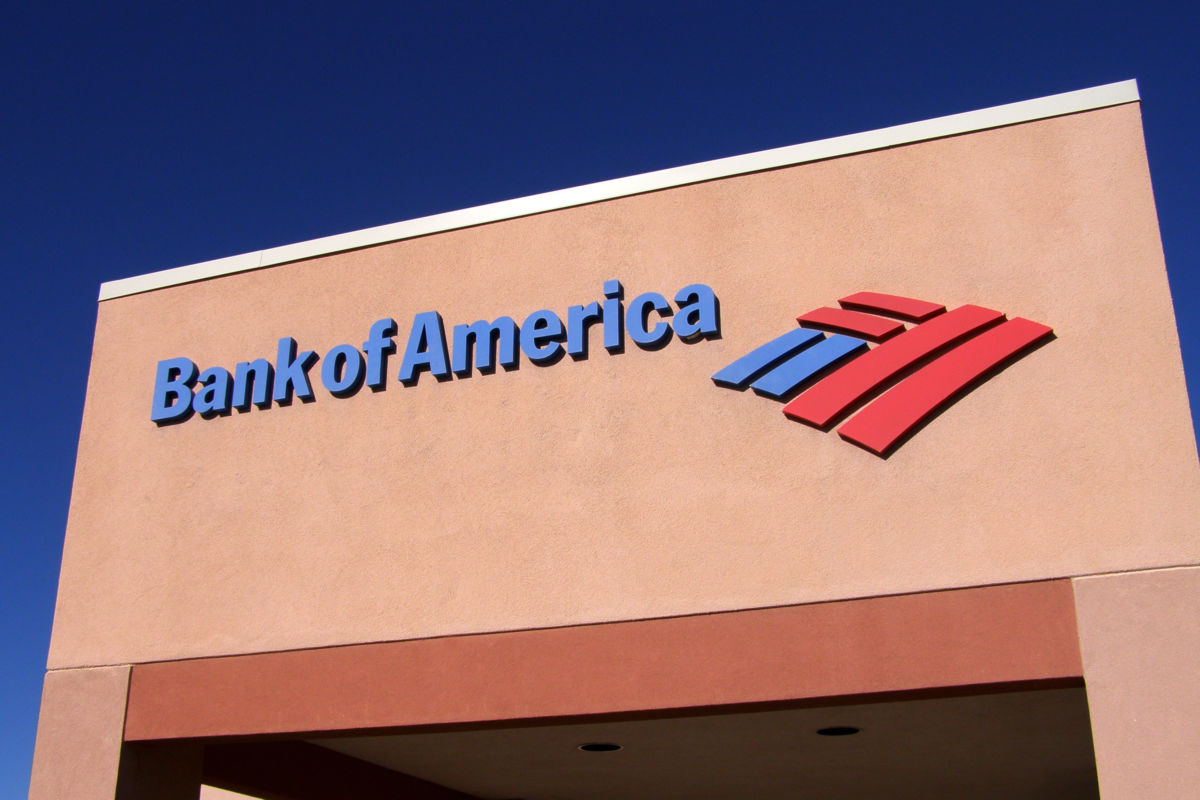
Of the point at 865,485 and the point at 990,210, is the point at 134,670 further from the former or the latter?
the point at 990,210

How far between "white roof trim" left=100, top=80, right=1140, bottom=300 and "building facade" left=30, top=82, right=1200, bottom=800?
Result: 4cm

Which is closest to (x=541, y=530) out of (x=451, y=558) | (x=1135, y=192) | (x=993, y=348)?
(x=451, y=558)

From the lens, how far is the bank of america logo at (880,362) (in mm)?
10031

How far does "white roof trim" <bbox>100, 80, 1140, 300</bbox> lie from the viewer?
1066 centimetres

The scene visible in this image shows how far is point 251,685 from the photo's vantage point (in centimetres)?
1113

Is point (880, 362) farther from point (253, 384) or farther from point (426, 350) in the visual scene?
point (253, 384)

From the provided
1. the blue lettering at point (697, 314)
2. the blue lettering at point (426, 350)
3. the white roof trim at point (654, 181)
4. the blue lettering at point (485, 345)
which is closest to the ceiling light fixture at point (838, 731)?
the blue lettering at point (697, 314)

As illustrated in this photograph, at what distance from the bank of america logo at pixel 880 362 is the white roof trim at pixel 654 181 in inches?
60.2

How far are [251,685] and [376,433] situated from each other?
8.23ft

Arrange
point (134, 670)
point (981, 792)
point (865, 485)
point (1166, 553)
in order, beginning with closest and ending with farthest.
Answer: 1. point (1166, 553)
2. point (865, 485)
3. point (134, 670)
4. point (981, 792)

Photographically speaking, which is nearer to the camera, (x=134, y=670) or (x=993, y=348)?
(x=993, y=348)

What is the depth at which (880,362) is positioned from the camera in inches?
408

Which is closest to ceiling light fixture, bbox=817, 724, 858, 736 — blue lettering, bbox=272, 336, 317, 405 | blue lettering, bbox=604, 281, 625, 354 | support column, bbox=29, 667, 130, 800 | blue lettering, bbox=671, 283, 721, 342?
blue lettering, bbox=671, 283, 721, 342

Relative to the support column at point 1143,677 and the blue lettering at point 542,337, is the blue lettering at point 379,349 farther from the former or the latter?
the support column at point 1143,677
